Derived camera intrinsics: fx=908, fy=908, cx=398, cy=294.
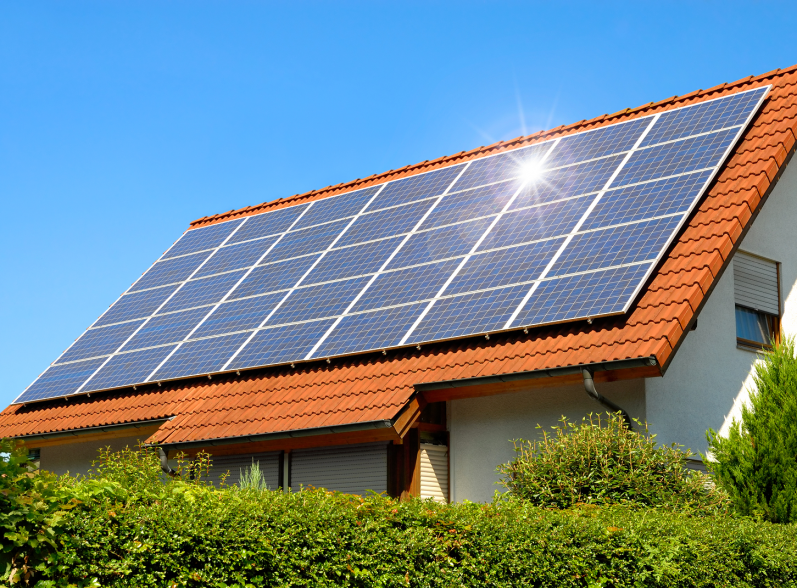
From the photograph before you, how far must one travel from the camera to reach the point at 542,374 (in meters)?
12.0

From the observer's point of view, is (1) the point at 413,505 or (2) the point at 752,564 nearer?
(1) the point at 413,505

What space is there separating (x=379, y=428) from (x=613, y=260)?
13.3 ft

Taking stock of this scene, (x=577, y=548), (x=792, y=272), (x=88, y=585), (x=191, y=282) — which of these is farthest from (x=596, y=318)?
(x=191, y=282)

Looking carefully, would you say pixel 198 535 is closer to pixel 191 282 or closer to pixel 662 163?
pixel 662 163

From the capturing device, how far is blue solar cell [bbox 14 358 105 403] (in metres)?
17.9

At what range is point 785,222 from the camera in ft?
52.4

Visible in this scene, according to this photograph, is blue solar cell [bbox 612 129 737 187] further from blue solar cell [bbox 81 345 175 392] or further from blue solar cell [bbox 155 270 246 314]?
blue solar cell [bbox 81 345 175 392]

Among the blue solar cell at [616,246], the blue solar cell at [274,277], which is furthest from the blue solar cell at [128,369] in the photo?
the blue solar cell at [616,246]

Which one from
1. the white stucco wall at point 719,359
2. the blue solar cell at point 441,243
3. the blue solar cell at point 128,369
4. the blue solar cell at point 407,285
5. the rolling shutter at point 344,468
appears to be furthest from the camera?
the blue solar cell at point 128,369

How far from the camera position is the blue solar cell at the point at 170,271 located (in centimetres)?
2025

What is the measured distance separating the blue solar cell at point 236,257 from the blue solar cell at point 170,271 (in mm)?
414

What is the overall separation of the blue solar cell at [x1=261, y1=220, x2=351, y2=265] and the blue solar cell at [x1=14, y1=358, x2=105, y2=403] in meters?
4.11

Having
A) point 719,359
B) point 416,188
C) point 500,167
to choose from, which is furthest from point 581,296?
point 416,188

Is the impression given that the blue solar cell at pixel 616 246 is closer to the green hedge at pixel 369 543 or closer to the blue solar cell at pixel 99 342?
the green hedge at pixel 369 543
